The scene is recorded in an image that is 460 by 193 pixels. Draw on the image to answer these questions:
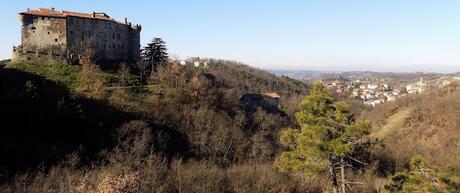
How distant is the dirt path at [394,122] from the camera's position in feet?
304

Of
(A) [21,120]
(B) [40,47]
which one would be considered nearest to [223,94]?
(B) [40,47]

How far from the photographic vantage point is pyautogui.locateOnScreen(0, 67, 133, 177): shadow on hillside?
3167 cm

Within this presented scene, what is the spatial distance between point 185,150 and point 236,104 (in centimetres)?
1871

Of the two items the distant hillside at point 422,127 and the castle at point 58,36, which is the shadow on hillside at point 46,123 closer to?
the castle at point 58,36

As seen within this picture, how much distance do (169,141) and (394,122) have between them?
2813 inches

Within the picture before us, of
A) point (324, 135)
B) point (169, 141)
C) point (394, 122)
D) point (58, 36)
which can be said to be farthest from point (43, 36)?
point (394, 122)

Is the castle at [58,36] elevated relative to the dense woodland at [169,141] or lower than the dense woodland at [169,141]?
elevated

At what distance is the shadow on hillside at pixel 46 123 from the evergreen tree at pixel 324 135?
18.2 meters

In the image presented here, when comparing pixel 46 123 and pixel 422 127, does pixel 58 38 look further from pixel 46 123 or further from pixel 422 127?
pixel 422 127

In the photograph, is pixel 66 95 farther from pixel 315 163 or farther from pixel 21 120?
pixel 315 163

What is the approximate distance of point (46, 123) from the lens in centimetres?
3775

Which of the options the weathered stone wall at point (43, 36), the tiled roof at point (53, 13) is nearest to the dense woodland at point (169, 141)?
the weathered stone wall at point (43, 36)

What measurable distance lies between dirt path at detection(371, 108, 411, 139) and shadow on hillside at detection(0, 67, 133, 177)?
64.1 metres

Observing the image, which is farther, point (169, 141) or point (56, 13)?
point (56, 13)
